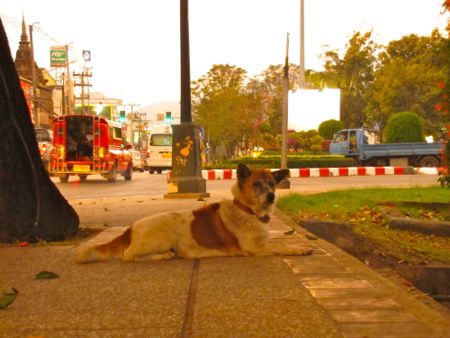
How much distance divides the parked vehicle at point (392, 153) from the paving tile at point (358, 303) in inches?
1163

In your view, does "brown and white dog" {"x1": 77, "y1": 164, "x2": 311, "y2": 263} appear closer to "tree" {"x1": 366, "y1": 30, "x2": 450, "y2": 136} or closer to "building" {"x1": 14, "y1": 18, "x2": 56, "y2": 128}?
"tree" {"x1": 366, "y1": 30, "x2": 450, "y2": 136}

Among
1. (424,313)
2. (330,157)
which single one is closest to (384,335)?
(424,313)

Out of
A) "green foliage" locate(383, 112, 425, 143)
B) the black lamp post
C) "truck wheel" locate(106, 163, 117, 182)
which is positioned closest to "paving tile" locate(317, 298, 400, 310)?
the black lamp post

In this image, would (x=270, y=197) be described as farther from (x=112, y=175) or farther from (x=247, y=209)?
(x=112, y=175)

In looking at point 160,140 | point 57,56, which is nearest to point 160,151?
point 160,140

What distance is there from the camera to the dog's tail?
5598 mm

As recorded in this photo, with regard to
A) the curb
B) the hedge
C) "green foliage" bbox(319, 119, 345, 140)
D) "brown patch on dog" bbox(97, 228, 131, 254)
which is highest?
"green foliage" bbox(319, 119, 345, 140)

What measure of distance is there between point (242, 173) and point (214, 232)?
0.60m

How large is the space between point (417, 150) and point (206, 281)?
29648mm

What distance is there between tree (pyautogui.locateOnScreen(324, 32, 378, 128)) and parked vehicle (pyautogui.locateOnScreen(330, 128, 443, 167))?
103ft

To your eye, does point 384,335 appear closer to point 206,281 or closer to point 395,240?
point 206,281

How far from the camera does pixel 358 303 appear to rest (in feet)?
13.1

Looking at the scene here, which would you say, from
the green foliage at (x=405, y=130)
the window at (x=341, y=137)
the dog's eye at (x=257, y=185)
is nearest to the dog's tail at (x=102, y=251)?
the dog's eye at (x=257, y=185)

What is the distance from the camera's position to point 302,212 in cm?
1068
